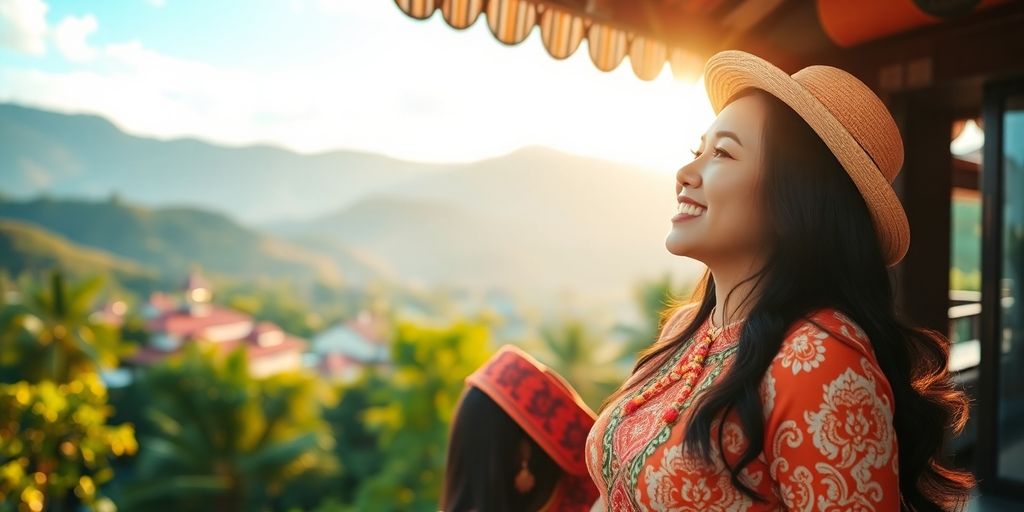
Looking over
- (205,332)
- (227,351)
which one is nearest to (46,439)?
(227,351)

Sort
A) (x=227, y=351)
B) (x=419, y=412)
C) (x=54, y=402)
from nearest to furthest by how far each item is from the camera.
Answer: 1. (x=54, y=402)
2. (x=419, y=412)
3. (x=227, y=351)

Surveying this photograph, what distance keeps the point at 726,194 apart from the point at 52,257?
6656cm

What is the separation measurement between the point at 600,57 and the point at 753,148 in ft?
4.52

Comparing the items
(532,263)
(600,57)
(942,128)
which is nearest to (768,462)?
(600,57)

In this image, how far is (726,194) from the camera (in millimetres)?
1060

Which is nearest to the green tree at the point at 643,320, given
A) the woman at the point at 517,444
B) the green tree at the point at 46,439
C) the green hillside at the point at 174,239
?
the green tree at the point at 46,439

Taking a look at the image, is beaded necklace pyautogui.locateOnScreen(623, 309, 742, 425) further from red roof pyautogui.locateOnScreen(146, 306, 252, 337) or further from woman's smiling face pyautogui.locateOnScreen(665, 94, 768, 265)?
red roof pyautogui.locateOnScreen(146, 306, 252, 337)

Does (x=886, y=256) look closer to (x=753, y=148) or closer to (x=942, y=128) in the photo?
(x=753, y=148)

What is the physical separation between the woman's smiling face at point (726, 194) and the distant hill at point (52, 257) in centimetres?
5974

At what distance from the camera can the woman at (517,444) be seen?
152 cm

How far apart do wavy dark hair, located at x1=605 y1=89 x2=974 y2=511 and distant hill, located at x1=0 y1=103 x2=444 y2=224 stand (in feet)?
258

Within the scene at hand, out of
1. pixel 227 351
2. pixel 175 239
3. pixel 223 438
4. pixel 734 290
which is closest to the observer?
pixel 734 290

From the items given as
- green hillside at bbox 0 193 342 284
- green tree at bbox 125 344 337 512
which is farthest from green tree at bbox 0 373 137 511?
green hillside at bbox 0 193 342 284

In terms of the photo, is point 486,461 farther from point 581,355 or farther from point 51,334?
point 51,334
